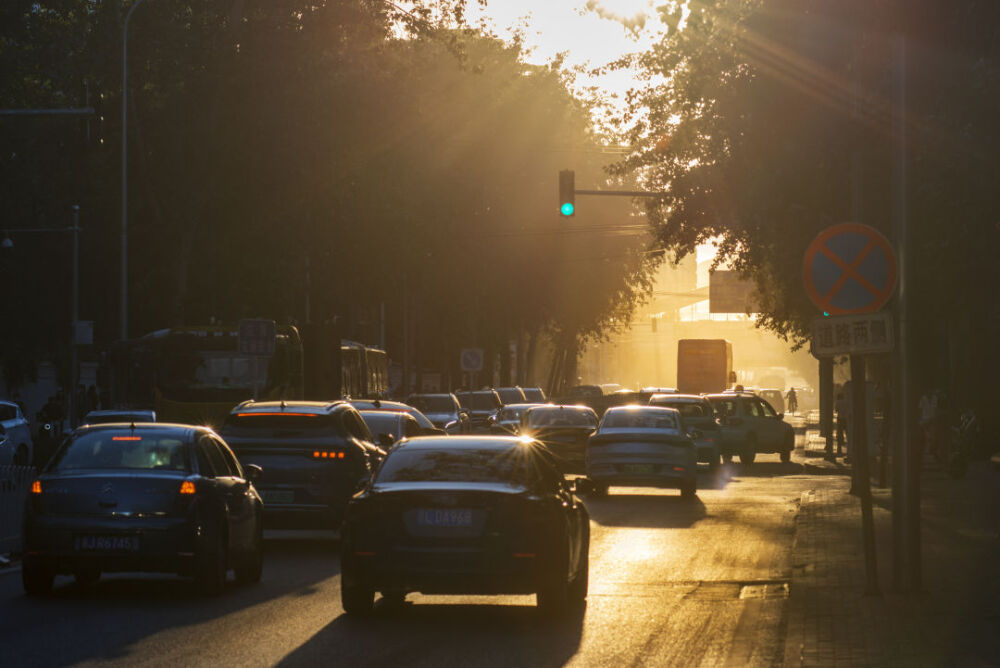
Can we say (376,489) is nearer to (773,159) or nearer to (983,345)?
(773,159)

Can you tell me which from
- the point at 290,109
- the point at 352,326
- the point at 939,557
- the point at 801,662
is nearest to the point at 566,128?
the point at 352,326

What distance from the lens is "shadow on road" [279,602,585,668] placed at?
11.7 m

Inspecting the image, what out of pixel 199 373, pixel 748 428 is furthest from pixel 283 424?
pixel 748 428

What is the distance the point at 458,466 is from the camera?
14.0 meters

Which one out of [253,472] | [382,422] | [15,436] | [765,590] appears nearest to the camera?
[765,590]

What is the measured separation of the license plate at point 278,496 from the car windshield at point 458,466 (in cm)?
600

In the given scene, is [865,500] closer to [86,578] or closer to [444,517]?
[444,517]

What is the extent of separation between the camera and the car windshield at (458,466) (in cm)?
1389

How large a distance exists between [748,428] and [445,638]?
114ft

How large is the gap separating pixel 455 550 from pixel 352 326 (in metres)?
48.7

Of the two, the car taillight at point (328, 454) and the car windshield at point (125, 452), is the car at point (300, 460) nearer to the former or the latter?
the car taillight at point (328, 454)

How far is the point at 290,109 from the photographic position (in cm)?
4469

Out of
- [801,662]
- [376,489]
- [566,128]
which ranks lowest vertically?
[801,662]

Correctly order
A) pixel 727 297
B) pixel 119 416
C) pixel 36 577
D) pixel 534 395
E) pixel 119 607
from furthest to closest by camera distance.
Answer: pixel 727 297, pixel 534 395, pixel 119 416, pixel 36 577, pixel 119 607
